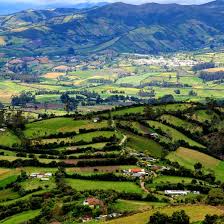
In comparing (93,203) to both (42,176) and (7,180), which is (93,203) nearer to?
(42,176)

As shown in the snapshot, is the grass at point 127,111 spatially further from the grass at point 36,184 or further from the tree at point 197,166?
the grass at point 36,184

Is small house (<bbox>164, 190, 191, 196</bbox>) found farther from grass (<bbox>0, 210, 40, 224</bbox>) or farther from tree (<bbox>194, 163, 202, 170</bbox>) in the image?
tree (<bbox>194, 163, 202, 170</bbox>)

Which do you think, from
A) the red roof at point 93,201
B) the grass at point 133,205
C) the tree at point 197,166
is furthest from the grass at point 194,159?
the red roof at point 93,201

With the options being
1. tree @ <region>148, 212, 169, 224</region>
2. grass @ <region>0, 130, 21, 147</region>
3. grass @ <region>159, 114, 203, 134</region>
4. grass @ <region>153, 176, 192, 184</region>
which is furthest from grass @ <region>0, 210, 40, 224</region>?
grass @ <region>159, 114, 203, 134</region>

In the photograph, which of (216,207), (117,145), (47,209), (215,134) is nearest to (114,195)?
(47,209)

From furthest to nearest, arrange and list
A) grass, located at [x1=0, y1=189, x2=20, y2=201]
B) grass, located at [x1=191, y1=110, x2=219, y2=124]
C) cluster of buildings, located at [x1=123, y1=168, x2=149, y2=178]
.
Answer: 1. grass, located at [x1=191, y1=110, x2=219, y2=124]
2. cluster of buildings, located at [x1=123, y1=168, x2=149, y2=178]
3. grass, located at [x1=0, y1=189, x2=20, y2=201]

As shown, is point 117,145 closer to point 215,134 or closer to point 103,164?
point 103,164
